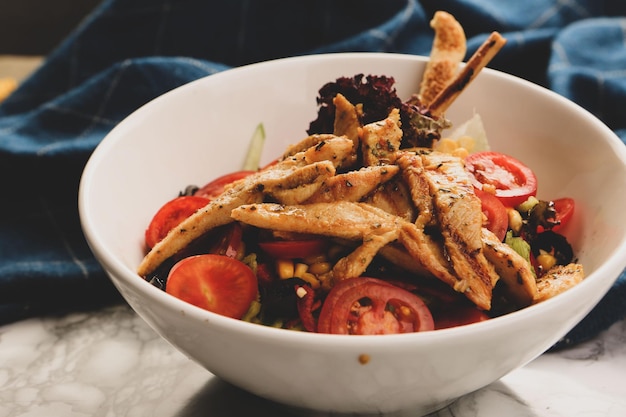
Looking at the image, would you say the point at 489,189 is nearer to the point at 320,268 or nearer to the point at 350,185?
the point at 350,185

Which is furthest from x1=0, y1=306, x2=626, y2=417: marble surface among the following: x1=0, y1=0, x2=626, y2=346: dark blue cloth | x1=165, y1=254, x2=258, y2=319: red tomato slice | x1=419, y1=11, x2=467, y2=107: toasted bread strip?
x1=419, y1=11, x2=467, y2=107: toasted bread strip

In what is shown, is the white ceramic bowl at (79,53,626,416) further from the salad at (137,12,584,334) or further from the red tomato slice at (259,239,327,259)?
the red tomato slice at (259,239,327,259)

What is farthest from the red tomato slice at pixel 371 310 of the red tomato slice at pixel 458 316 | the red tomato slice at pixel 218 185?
the red tomato slice at pixel 218 185

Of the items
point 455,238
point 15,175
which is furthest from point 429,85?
point 15,175

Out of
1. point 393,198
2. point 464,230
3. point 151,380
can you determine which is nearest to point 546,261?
point 464,230

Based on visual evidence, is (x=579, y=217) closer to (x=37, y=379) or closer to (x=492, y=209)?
(x=492, y=209)
